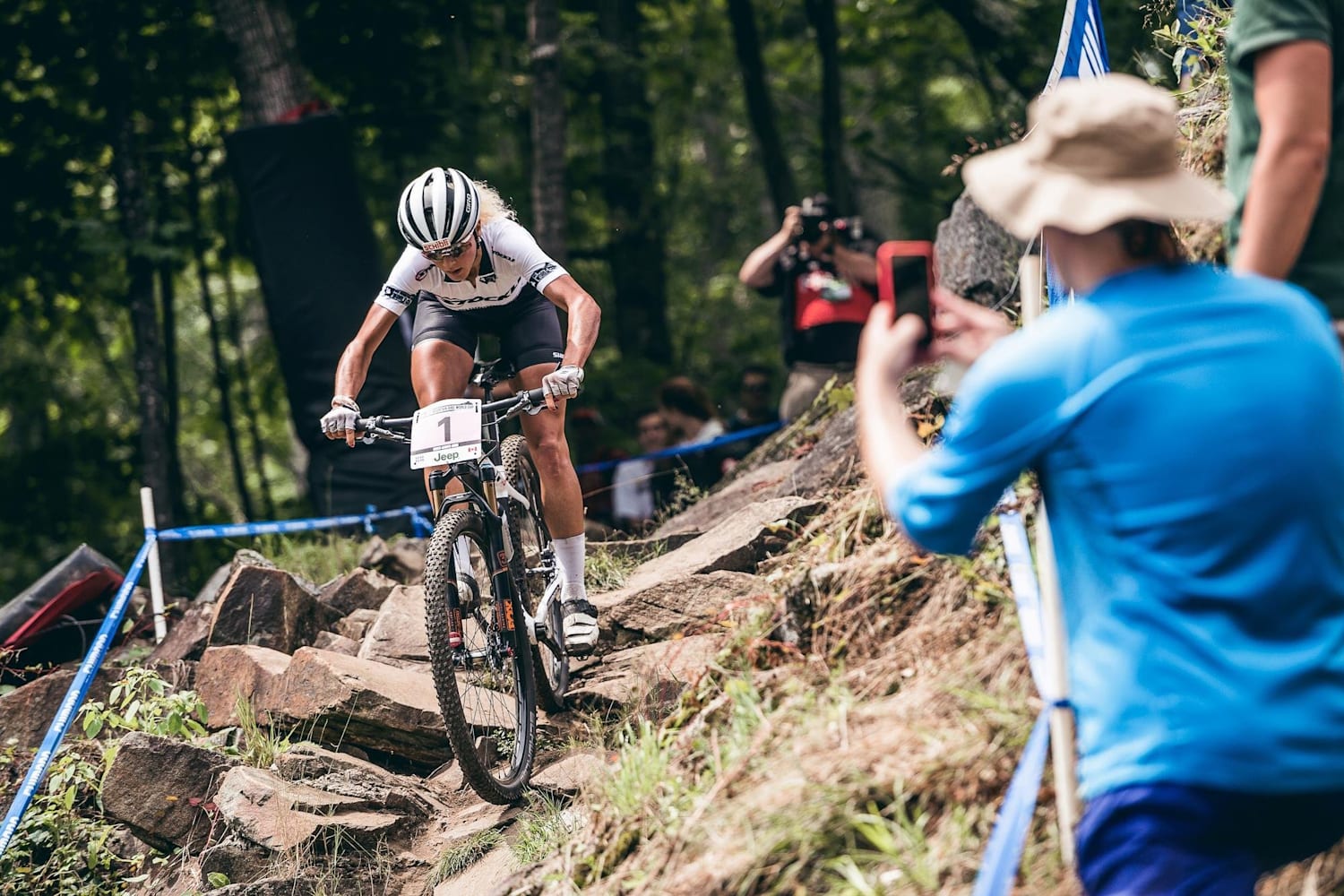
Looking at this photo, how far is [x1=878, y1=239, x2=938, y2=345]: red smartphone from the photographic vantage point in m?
7.83

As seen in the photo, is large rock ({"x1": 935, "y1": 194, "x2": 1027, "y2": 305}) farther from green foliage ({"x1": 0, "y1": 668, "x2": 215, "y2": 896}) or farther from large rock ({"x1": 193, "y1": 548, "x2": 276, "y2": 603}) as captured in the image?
green foliage ({"x1": 0, "y1": 668, "x2": 215, "y2": 896})

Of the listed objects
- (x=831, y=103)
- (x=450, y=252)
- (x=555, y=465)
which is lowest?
(x=555, y=465)

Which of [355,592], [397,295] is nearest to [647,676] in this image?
[397,295]

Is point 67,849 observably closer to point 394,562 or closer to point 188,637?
point 188,637

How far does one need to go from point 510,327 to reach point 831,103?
9054mm

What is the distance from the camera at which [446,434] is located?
203 inches

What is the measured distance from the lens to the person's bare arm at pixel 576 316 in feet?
17.8

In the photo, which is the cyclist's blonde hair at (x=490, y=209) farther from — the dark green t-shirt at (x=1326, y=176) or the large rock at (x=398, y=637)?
the dark green t-shirt at (x=1326, y=176)

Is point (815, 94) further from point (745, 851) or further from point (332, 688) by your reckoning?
point (745, 851)

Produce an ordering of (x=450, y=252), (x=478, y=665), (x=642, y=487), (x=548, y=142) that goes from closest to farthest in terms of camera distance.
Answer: (x=478, y=665) < (x=450, y=252) < (x=642, y=487) < (x=548, y=142)

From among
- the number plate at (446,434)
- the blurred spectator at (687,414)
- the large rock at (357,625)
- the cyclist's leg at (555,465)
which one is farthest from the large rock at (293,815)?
the blurred spectator at (687,414)

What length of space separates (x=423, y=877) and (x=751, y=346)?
1266 cm

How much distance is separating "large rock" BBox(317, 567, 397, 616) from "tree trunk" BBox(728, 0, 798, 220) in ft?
24.9

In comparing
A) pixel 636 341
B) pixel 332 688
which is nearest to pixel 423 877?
pixel 332 688
